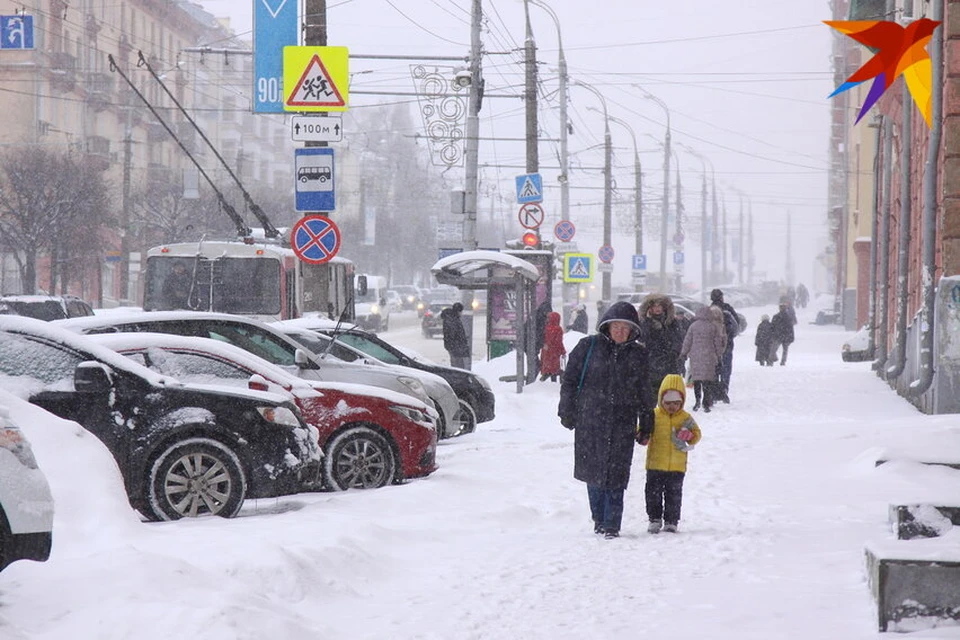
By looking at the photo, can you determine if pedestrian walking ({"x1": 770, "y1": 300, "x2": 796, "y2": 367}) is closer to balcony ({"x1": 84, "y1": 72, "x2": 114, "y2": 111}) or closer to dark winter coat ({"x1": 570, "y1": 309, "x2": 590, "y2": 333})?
dark winter coat ({"x1": 570, "y1": 309, "x2": 590, "y2": 333})

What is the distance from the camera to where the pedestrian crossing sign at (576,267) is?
3856 cm

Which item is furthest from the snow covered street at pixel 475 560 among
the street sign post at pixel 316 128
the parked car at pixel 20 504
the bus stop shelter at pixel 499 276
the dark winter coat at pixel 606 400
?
the bus stop shelter at pixel 499 276

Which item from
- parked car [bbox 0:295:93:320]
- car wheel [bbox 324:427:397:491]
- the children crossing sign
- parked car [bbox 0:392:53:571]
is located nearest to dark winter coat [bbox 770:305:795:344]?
parked car [bbox 0:295:93:320]

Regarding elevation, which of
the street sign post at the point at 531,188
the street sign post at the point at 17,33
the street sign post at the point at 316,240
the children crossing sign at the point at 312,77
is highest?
the street sign post at the point at 17,33

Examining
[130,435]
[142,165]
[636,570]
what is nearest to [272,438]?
[130,435]

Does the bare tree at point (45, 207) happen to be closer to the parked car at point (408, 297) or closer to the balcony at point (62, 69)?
the balcony at point (62, 69)

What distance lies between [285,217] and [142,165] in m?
11.5

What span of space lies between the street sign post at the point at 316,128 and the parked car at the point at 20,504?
1067 cm

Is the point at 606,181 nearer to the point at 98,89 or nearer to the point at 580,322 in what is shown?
the point at 580,322

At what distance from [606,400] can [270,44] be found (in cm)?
956

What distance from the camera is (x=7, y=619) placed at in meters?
5.98

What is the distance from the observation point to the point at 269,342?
1416 cm

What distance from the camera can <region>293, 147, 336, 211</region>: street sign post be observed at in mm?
17328

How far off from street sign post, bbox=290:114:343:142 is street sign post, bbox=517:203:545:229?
13071 mm
